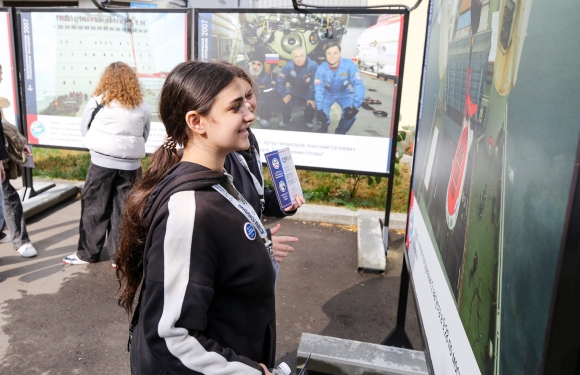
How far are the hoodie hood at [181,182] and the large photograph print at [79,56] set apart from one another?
4.75m

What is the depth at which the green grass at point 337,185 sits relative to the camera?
6.73 m

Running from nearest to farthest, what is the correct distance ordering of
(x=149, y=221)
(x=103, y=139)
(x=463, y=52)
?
(x=149, y=221)
(x=463, y=52)
(x=103, y=139)

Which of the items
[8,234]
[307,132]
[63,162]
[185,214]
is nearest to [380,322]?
[307,132]

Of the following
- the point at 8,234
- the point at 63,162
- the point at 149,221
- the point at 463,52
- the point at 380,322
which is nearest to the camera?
the point at 149,221

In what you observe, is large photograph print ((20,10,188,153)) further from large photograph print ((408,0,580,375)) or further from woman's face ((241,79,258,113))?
large photograph print ((408,0,580,375))

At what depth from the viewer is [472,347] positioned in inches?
51.4

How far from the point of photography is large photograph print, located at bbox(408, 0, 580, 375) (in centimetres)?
89

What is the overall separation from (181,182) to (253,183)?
2.86 feet

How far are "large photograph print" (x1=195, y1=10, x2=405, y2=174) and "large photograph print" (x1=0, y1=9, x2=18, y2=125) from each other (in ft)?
8.18

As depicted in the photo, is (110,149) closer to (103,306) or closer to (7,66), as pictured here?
(103,306)

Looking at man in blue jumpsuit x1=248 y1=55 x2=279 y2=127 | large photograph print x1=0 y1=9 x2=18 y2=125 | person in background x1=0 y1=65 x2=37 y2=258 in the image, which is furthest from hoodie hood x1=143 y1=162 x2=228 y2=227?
large photograph print x1=0 y1=9 x2=18 y2=125

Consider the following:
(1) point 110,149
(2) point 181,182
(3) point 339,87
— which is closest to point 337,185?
(3) point 339,87

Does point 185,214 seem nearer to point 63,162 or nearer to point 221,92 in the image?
point 221,92

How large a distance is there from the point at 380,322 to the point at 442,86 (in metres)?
2.37
